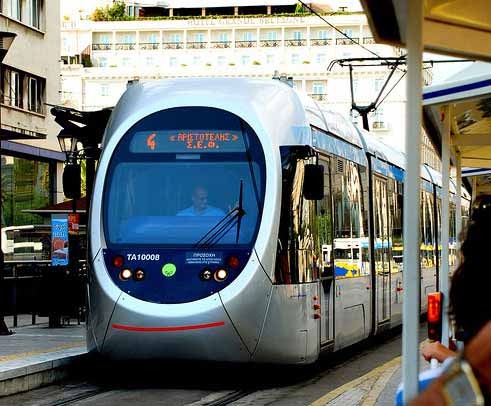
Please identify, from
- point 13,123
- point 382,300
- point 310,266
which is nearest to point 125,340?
point 310,266

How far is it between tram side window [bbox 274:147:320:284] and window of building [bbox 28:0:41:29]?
2810 cm

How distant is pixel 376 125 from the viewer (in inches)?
4444

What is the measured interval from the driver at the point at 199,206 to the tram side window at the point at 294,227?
0.69 m

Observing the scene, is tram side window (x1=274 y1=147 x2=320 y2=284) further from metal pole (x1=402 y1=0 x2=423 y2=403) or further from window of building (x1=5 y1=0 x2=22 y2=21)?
window of building (x1=5 y1=0 x2=22 y2=21)

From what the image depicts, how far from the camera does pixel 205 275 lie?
12.4m

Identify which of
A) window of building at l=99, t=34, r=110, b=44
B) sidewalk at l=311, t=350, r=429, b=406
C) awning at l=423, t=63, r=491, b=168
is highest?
window of building at l=99, t=34, r=110, b=44

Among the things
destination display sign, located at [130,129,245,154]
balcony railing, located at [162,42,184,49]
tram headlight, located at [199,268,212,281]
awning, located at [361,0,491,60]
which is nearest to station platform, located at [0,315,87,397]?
tram headlight, located at [199,268,212,281]

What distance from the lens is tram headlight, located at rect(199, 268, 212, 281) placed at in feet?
40.6

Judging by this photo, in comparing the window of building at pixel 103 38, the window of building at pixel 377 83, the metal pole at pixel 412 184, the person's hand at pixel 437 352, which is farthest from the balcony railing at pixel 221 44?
the person's hand at pixel 437 352

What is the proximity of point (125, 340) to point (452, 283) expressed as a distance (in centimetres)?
979

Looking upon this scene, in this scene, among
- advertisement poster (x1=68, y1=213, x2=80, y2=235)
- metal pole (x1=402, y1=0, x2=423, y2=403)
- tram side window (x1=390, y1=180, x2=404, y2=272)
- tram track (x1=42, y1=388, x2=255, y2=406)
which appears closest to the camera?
metal pole (x1=402, y1=0, x2=423, y2=403)

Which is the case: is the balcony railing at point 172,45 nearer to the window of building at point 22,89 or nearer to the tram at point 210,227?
the window of building at point 22,89

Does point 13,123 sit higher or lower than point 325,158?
higher

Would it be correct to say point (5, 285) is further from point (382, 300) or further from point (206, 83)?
point (206, 83)
